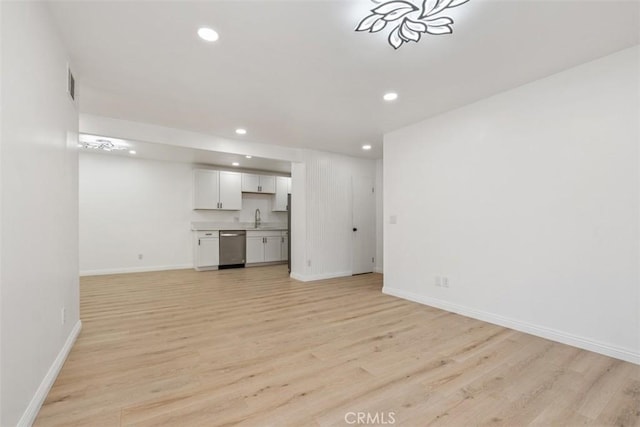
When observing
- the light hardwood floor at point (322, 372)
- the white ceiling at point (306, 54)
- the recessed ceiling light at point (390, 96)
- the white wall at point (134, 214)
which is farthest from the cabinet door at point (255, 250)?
the recessed ceiling light at point (390, 96)

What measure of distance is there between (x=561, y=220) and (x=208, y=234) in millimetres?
6023

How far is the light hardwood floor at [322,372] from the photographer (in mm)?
1676

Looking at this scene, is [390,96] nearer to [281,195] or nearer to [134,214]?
[281,195]

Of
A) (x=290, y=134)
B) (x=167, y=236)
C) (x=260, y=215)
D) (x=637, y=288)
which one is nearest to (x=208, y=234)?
(x=167, y=236)

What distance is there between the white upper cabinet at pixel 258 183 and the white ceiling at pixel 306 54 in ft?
10.7

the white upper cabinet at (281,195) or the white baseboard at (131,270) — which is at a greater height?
the white upper cabinet at (281,195)

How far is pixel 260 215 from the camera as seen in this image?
764 cm

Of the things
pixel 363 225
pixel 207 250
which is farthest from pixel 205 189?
pixel 363 225

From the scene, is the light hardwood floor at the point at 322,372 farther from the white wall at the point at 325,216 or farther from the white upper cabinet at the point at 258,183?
the white upper cabinet at the point at 258,183

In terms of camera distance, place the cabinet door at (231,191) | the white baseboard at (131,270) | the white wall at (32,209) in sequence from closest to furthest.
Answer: the white wall at (32,209)
the white baseboard at (131,270)
the cabinet door at (231,191)

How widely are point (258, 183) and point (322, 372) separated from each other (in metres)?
5.61

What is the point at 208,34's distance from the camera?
7.12 feet

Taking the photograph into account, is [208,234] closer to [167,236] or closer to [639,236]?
[167,236]

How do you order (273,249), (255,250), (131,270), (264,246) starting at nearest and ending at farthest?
(131,270), (255,250), (264,246), (273,249)
